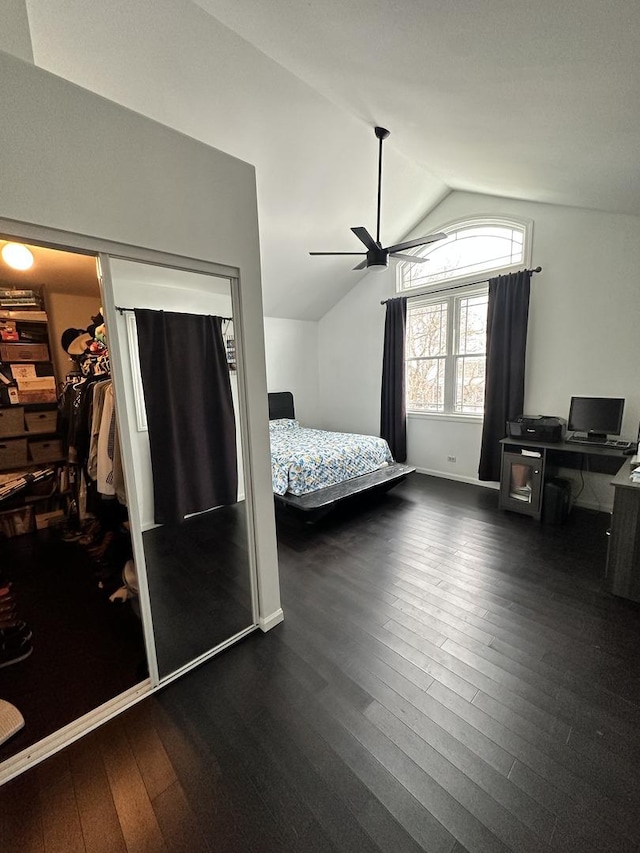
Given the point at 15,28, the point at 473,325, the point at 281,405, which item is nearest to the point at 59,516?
the point at 281,405

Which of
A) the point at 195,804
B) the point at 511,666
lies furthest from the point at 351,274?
the point at 195,804

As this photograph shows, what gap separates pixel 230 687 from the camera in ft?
5.49

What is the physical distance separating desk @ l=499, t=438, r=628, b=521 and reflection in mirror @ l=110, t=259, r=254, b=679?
283cm

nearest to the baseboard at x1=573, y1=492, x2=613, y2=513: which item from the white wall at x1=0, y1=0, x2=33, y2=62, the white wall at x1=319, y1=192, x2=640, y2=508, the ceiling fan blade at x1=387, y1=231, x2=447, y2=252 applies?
the white wall at x1=319, y1=192, x2=640, y2=508

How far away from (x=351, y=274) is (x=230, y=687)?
5.16m

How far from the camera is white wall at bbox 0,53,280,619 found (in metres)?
1.13

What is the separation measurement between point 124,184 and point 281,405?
440cm

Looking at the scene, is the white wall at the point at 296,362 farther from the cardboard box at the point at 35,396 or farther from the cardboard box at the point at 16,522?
the cardboard box at the point at 16,522

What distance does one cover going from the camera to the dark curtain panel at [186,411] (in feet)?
5.52

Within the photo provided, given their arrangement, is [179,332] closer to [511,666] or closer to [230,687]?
[230,687]

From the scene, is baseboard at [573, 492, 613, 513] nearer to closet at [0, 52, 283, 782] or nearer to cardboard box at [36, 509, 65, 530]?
closet at [0, 52, 283, 782]

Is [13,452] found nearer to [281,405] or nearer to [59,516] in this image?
[59,516]

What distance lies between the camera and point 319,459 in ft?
11.9

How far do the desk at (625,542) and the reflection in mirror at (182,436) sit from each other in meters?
2.34
